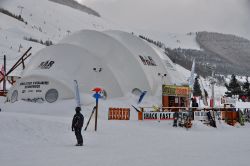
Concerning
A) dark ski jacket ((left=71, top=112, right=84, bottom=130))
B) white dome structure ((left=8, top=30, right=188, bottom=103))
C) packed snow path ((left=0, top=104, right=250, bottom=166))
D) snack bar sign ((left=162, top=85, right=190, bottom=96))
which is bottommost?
packed snow path ((left=0, top=104, right=250, bottom=166))

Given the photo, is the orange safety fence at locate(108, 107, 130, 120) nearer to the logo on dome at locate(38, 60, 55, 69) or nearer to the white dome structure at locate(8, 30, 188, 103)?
the white dome structure at locate(8, 30, 188, 103)

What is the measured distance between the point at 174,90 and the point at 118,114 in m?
8.99

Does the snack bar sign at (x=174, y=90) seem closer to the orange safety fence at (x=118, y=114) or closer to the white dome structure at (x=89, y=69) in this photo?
the white dome structure at (x=89, y=69)

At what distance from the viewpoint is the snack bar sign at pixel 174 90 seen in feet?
110

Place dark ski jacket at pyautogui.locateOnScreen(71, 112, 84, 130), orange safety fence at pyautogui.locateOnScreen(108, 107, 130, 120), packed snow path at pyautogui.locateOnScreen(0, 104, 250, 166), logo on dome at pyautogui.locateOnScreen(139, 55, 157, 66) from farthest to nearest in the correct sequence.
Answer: logo on dome at pyautogui.locateOnScreen(139, 55, 157, 66)
orange safety fence at pyautogui.locateOnScreen(108, 107, 130, 120)
dark ski jacket at pyautogui.locateOnScreen(71, 112, 84, 130)
packed snow path at pyautogui.locateOnScreen(0, 104, 250, 166)

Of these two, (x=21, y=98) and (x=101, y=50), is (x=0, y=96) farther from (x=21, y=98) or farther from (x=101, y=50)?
(x=101, y=50)

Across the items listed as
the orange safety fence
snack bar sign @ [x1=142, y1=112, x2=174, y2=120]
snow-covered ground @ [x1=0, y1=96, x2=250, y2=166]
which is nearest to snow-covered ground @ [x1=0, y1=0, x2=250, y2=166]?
snow-covered ground @ [x1=0, y1=96, x2=250, y2=166]

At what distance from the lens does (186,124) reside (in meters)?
25.6

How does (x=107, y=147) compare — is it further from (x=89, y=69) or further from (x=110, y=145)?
(x=89, y=69)

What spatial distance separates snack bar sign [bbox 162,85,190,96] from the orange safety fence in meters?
6.95

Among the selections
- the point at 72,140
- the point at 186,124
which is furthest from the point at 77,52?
the point at 72,140

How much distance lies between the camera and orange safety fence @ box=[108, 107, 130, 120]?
2658 cm

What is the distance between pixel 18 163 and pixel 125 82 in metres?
27.6

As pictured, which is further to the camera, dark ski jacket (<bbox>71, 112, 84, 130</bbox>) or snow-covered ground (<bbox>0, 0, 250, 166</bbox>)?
dark ski jacket (<bbox>71, 112, 84, 130</bbox>)
